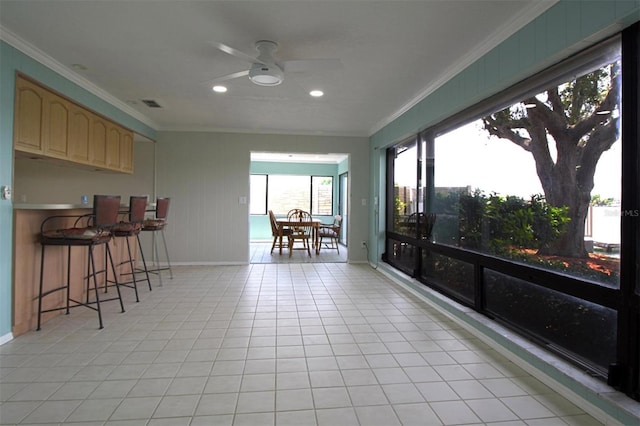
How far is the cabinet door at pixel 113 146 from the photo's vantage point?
433 centimetres

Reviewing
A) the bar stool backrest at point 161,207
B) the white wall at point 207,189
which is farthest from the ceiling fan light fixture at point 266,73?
the white wall at point 207,189

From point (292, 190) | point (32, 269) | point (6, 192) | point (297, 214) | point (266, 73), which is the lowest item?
point (32, 269)

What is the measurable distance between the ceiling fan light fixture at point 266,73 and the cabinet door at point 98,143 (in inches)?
96.2

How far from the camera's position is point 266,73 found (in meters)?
2.66

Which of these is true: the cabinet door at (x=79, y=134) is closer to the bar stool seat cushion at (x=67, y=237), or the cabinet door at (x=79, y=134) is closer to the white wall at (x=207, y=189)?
the bar stool seat cushion at (x=67, y=237)

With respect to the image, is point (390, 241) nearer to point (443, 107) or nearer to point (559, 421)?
point (443, 107)

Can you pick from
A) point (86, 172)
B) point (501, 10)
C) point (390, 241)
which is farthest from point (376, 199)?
point (86, 172)

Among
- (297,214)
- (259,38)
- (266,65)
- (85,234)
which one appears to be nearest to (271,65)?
(266,65)

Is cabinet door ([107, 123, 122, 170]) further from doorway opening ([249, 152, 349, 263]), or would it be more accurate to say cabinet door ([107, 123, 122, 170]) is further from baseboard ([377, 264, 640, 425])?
doorway opening ([249, 152, 349, 263])

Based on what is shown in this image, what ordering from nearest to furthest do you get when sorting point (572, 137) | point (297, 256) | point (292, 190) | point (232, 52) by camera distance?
point (572, 137)
point (232, 52)
point (297, 256)
point (292, 190)

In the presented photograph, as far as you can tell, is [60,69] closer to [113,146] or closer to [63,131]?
[63,131]

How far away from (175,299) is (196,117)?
270 centimetres

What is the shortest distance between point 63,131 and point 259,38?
2.31 meters

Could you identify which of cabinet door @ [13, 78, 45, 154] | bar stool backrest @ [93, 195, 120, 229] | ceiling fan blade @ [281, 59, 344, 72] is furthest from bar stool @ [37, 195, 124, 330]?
ceiling fan blade @ [281, 59, 344, 72]
